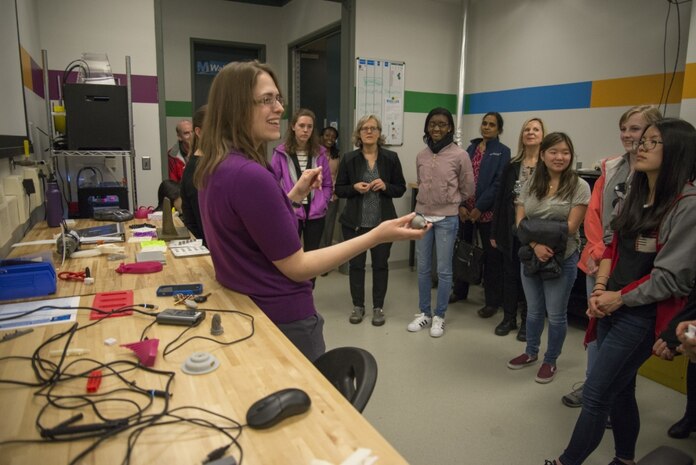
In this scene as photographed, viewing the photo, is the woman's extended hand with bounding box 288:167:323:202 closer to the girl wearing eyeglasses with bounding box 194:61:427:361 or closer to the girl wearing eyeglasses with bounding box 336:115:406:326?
the girl wearing eyeglasses with bounding box 194:61:427:361

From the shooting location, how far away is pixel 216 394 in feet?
3.39

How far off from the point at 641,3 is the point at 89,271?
400cm

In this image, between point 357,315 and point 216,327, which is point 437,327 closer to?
point 357,315

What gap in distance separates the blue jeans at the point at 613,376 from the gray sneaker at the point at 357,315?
2016 mm

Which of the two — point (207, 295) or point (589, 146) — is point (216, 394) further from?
point (589, 146)

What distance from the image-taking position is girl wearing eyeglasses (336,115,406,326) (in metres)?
3.69

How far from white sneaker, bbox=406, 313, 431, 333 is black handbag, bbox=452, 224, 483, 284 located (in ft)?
1.44

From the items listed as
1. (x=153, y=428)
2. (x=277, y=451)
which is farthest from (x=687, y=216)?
(x=153, y=428)

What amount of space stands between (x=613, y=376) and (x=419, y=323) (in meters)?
1.93

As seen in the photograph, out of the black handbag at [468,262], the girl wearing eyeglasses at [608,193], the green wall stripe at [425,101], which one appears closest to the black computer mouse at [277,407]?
the girl wearing eyeglasses at [608,193]

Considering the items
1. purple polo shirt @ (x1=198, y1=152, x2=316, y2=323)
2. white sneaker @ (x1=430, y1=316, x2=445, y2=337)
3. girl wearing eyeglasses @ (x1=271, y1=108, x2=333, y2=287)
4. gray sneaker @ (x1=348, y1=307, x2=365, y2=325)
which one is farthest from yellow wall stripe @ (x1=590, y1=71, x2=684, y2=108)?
purple polo shirt @ (x1=198, y1=152, x2=316, y2=323)

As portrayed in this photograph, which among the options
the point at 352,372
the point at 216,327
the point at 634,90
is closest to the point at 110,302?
the point at 216,327

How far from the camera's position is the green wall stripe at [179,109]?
6.61 meters

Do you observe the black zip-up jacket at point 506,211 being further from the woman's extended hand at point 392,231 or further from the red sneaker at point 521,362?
the woman's extended hand at point 392,231
